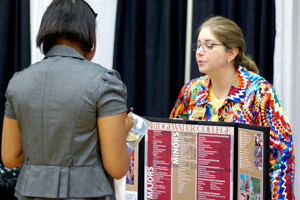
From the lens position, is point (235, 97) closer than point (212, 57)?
Yes

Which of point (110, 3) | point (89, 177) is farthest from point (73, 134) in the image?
point (110, 3)

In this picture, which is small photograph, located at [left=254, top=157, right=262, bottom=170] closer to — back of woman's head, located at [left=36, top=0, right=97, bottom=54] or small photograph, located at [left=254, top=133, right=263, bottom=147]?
small photograph, located at [left=254, top=133, right=263, bottom=147]

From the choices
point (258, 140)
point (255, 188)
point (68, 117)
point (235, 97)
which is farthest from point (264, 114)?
point (68, 117)

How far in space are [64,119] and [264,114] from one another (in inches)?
39.2

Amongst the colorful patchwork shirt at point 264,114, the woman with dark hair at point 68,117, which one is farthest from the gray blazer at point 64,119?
the colorful patchwork shirt at point 264,114

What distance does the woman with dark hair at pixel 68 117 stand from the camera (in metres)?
0.87

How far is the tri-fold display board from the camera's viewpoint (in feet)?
4.21

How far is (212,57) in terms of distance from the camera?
5.44 feet

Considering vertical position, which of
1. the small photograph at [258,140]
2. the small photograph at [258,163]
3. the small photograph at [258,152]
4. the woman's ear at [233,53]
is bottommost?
the small photograph at [258,163]

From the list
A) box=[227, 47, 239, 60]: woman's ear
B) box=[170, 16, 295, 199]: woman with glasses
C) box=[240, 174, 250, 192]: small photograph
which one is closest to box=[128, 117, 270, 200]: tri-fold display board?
box=[240, 174, 250, 192]: small photograph

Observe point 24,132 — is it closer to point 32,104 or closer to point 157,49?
point 32,104

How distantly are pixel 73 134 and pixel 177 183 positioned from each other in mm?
723

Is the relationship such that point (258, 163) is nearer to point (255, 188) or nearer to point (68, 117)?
point (255, 188)

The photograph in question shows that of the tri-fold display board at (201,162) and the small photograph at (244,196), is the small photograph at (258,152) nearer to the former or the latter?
the tri-fold display board at (201,162)
